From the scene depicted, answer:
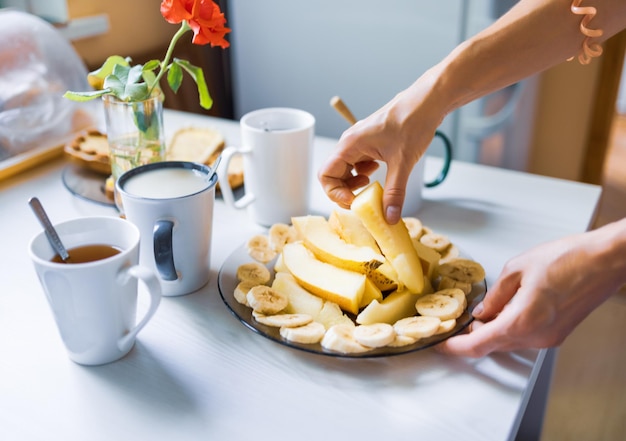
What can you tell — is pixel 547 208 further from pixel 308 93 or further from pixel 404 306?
pixel 308 93

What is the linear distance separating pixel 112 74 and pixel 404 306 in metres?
0.48

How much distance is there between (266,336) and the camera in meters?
0.65

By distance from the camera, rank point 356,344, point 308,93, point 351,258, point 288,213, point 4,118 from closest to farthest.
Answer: point 356,344
point 351,258
point 288,213
point 4,118
point 308,93

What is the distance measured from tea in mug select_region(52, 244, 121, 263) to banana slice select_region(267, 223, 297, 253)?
0.23 metres

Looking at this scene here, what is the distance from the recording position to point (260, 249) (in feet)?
2.73

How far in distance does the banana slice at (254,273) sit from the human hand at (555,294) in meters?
0.25

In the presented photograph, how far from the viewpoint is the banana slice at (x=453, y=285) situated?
28.9 inches

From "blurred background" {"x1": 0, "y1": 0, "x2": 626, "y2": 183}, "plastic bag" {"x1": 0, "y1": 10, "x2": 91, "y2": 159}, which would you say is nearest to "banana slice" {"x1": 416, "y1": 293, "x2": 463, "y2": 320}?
"plastic bag" {"x1": 0, "y1": 10, "x2": 91, "y2": 159}

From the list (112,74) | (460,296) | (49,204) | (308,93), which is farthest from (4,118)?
(308,93)

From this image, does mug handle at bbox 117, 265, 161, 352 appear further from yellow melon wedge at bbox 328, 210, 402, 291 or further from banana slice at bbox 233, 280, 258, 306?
yellow melon wedge at bbox 328, 210, 402, 291

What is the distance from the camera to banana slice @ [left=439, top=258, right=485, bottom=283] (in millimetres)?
753

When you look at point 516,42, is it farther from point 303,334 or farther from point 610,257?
point 303,334

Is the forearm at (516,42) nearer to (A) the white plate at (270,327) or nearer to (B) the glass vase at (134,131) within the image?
(A) the white plate at (270,327)

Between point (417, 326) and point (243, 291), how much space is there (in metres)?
0.20
